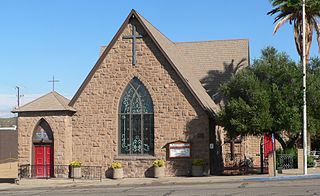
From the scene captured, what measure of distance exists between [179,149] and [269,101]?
6.15 metres

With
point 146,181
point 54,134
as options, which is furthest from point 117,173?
point 54,134

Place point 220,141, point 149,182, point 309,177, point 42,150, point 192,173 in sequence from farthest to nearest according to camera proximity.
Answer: point 220,141, point 42,150, point 192,173, point 149,182, point 309,177

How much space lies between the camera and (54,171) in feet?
106

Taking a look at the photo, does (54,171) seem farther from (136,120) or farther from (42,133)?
(136,120)

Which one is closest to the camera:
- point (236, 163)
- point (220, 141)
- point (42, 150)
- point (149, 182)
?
point (149, 182)

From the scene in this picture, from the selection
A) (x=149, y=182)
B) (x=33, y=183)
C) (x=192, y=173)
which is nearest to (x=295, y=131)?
(x=192, y=173)

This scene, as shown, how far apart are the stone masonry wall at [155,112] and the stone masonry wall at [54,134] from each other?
87 cm

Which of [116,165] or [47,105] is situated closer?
[116,165]

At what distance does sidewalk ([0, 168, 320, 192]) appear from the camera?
26.8m

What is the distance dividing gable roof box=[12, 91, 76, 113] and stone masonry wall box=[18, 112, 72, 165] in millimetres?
311

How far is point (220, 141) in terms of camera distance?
35.5 m

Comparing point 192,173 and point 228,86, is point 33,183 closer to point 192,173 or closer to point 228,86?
point 192,173

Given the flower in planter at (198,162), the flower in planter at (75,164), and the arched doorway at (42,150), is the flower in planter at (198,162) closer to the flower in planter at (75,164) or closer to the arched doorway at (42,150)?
the flower in planter at (75,164)

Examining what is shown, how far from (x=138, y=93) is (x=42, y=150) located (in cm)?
693
